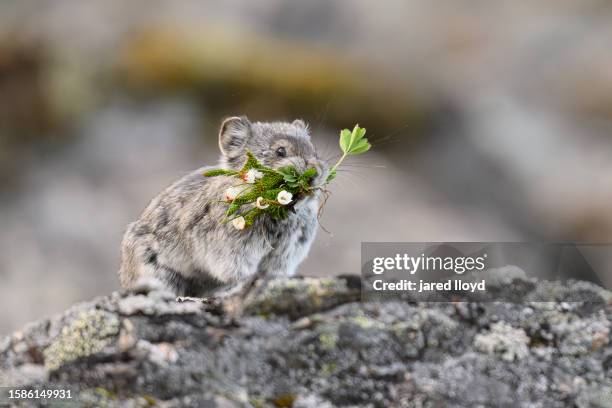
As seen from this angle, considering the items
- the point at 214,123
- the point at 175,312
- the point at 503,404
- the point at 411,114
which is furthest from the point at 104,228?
the point at 503,404

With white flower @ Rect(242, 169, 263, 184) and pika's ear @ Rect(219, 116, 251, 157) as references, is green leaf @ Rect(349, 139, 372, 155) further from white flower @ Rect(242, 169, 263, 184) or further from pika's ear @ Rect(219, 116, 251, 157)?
pika's ear @ Rect(219, 116, 251, 157)

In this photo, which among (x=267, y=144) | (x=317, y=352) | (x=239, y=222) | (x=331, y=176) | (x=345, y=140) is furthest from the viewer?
(x=267, y=144)

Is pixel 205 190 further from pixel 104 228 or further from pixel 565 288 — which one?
pixel 104 228

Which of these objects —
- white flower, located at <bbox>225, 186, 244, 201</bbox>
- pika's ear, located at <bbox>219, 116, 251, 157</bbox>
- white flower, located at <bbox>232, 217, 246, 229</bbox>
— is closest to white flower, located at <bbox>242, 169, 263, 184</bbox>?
white flower, located at <bbox>225, 186, 244, 201</bbox>

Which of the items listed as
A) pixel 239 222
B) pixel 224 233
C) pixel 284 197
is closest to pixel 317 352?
pixel 284 197

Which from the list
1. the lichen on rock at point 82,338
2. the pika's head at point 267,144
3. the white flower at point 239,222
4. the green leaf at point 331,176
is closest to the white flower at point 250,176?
the white flower at point 239,222

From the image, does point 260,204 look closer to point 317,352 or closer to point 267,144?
point 267,144

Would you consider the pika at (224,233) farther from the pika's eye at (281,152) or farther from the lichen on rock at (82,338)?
the lichen on rock at (82,338)
